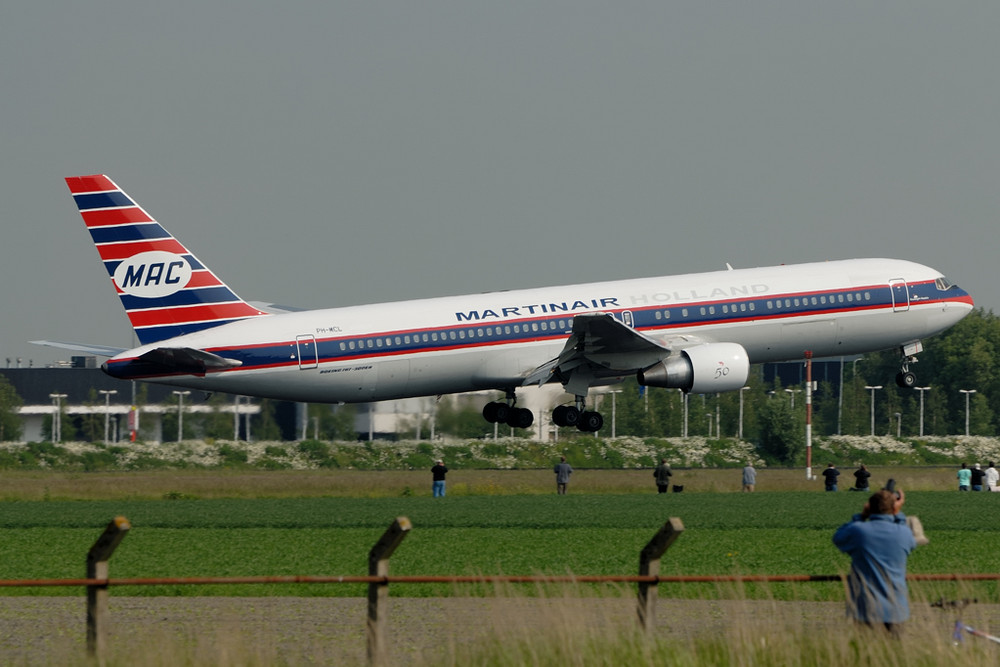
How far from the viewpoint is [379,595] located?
14.4 meters

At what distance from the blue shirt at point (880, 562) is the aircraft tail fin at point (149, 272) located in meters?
34.5

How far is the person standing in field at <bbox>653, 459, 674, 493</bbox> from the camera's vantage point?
56.1 metres

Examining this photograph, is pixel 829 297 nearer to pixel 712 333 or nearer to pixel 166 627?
pixel 712 333

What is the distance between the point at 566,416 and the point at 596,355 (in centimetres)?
361

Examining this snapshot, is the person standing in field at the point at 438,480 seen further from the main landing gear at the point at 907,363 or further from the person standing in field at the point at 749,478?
the main landing gear at the point at 907,363

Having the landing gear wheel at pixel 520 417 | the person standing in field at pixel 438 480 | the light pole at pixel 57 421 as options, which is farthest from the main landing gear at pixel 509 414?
the light pole at pixel 57 421

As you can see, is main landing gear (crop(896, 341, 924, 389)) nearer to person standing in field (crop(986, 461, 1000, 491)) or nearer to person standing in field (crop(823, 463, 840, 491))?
person standing in field (crop(823, 463, 840, 491))

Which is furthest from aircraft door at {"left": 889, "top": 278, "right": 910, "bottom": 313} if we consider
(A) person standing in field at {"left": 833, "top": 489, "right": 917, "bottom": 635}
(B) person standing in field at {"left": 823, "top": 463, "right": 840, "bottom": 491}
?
(A) person standing in field at {"left": 833, "top": 489, "right": 917, "bottom": 635}

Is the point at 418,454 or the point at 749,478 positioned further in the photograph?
the point at 418,454

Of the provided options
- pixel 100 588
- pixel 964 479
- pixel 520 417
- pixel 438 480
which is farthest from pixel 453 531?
pixel 964 479

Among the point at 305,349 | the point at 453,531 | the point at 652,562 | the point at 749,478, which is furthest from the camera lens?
the point at 749,478

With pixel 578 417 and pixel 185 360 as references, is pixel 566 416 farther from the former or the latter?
pixel 185 360

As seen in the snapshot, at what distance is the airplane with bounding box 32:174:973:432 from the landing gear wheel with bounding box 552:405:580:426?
1.9 inches

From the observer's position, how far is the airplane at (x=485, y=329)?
4591 centimetres
